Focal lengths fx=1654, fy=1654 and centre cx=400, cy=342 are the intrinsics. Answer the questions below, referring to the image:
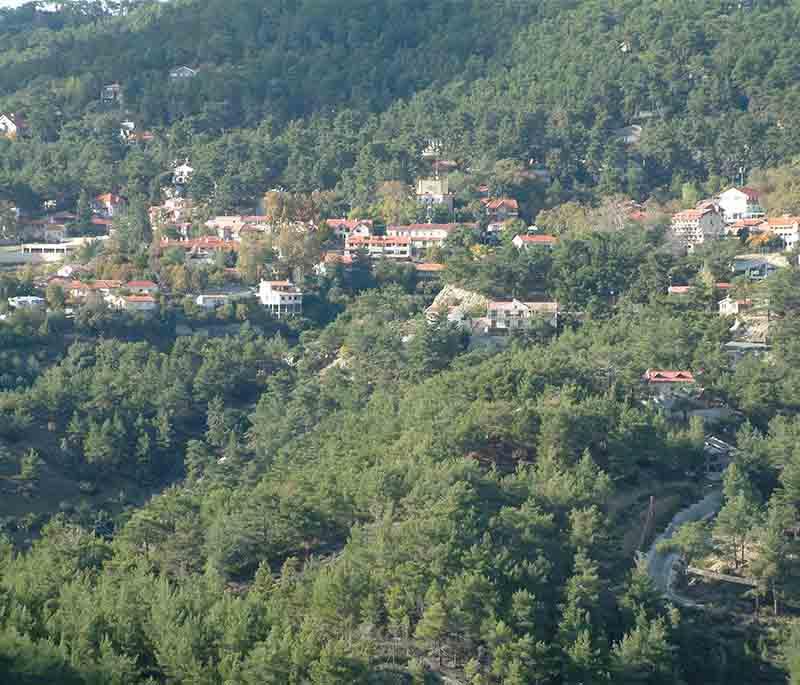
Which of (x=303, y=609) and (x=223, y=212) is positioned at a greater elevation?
(x=223, y=212)

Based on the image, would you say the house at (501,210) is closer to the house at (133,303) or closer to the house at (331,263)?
the house at (331,263)

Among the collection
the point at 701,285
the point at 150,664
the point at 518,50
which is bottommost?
the point at 150,664

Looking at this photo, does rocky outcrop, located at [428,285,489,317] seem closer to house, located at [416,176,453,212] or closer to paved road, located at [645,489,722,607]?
house, located at [416,176,453,212]

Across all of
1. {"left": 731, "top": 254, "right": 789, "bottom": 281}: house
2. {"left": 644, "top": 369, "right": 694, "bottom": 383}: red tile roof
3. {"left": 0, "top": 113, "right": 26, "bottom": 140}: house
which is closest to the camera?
{"left": 644, "top": 369, "right": 694, "bottom": 383}: red tile roof

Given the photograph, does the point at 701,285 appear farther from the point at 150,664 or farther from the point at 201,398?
the point at 150,664

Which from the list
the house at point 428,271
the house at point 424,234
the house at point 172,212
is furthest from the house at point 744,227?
the house at point 172,212

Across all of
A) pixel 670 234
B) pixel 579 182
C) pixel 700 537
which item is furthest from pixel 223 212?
pixel 700 537

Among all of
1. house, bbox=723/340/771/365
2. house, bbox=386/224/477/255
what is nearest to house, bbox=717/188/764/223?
house, bbox=386/224/477/255
